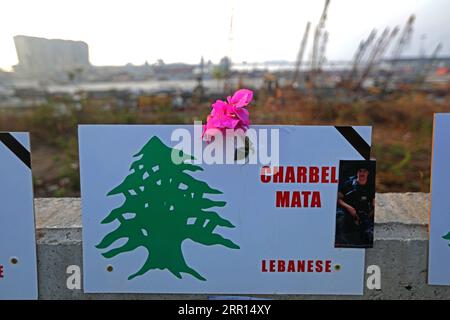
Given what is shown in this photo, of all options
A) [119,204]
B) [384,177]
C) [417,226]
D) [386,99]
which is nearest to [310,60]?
[386,99]

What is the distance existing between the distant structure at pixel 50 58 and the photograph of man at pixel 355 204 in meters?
4.25

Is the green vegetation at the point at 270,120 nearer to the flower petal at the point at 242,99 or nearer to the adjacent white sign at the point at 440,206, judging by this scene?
the adjacent white sign at the point at 440,206

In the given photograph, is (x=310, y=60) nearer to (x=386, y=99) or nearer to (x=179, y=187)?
(x=386, y=99)

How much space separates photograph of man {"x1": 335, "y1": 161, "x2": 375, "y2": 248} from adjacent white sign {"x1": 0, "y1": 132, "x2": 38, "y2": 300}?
1089 millimetres

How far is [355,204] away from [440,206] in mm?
303

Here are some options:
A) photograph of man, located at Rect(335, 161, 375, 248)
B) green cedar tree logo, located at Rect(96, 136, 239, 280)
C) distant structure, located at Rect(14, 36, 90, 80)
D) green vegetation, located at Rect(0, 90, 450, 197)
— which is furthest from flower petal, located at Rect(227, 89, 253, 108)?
distant structure, located at Rect(14, 36, 90, 80)

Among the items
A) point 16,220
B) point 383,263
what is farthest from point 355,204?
point 16,220

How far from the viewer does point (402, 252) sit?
132 cm

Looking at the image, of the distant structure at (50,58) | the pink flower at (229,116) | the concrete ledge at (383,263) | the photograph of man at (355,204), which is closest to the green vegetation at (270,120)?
the distant structure at (50,58)

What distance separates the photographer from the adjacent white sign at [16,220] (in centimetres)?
127

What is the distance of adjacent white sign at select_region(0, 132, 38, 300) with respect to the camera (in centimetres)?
127

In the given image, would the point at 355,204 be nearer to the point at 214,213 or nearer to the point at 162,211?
the point at 214,213

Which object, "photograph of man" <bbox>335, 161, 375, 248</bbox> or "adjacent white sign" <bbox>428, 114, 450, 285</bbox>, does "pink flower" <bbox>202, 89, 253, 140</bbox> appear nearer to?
"photograph of man" <bbox>335, 161, 375, 248</bbox>

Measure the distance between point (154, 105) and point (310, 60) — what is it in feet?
6.68
